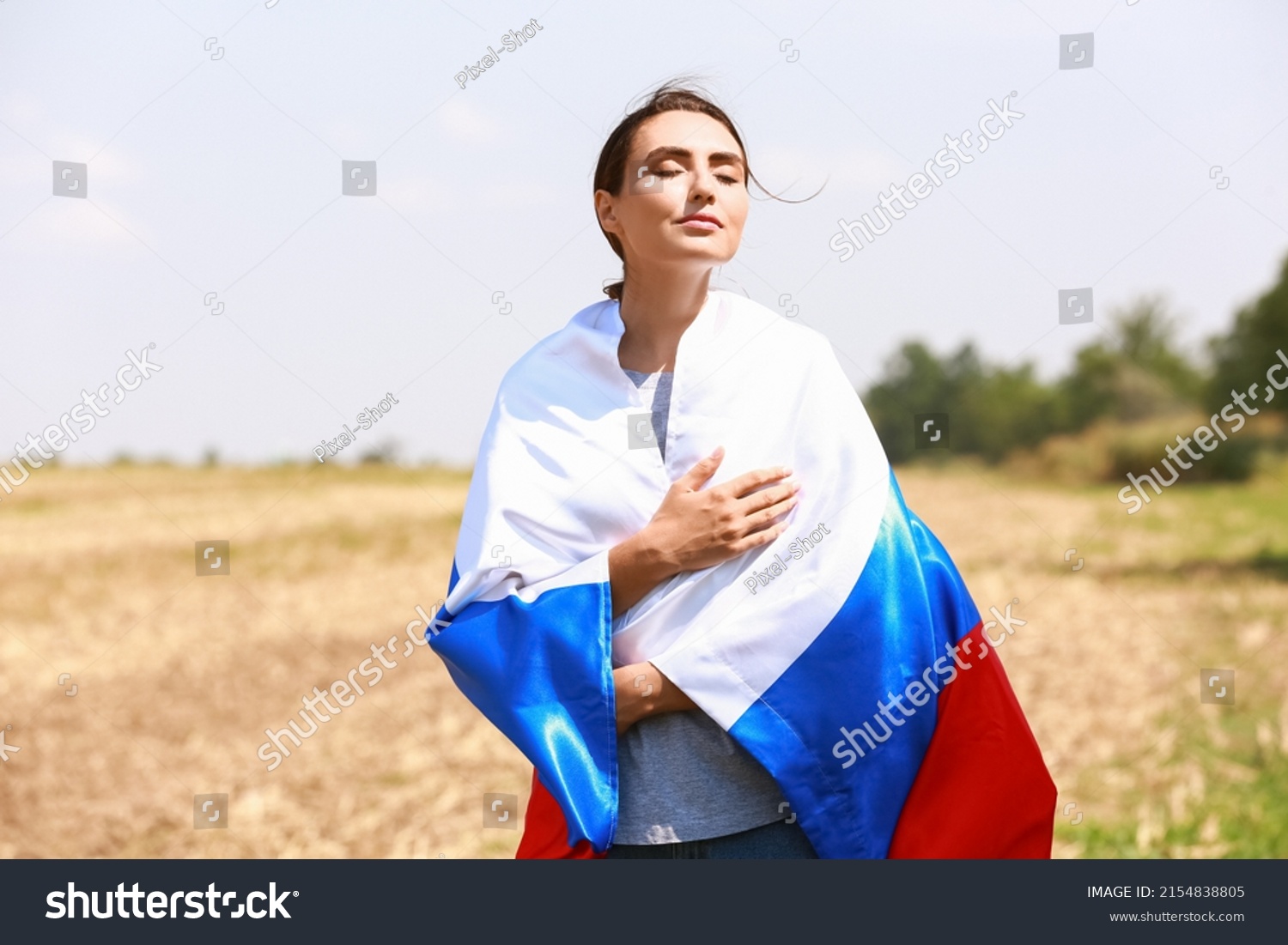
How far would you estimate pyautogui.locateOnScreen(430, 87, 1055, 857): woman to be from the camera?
216 centimetres

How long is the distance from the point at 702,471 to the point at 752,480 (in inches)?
3.9

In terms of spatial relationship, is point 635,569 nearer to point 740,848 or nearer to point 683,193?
point 740,848

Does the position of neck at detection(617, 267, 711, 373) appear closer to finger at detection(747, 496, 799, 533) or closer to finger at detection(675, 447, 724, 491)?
finger at detection(675, 447, 724, 491)

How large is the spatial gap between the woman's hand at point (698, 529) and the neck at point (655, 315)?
0.90 ft

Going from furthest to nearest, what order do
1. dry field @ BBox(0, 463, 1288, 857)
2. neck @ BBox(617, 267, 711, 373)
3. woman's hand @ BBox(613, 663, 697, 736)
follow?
dry field @ BBox(0, 463, 1288, 857) → neck @ BBox(617, 267, 711, 373) → woman's hand @ BBox(613, 663, 697, 736)

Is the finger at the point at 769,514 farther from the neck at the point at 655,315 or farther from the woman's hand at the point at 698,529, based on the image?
the neck at the point at 655,315

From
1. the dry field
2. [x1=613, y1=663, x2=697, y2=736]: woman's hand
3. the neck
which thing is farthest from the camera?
the dry field

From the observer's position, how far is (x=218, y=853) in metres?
5.65

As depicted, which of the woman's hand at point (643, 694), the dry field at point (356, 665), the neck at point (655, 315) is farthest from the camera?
the dry field at point (356, 665)

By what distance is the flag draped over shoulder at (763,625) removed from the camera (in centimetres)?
217

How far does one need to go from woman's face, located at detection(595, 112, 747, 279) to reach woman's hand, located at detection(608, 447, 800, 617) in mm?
410

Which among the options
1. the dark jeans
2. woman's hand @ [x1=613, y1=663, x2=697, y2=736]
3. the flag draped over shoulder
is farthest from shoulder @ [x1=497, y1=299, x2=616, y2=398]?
the dark jeans

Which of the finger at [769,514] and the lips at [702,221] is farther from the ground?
the lips at [702,221]

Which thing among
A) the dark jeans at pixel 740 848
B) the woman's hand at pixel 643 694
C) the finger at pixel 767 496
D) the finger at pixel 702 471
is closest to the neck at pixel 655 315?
the finger at pixel 702 471
